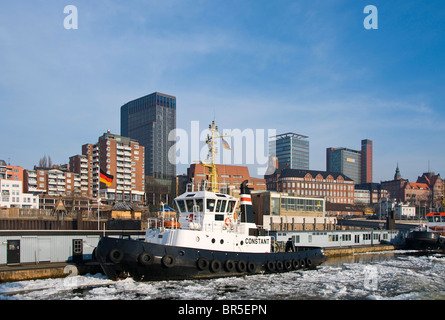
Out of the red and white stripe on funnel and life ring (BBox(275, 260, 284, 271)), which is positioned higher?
the red and white stripe on funnel

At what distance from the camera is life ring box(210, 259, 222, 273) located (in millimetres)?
20547

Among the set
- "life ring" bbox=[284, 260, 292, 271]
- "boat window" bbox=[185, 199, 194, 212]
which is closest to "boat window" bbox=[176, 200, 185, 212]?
"boat window" bbox=[185, 199, 194, 212]

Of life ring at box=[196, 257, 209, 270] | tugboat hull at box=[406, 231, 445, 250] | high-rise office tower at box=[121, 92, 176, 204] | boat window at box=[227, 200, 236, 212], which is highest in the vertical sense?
high-rise office tower at box=[121, 92, 176, 204]

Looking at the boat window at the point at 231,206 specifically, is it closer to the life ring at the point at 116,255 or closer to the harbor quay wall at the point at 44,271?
the life ring at the point at 116,255

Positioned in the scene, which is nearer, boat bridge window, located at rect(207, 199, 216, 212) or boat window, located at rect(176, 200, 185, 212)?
boat bridge window, located at rect(207, 199, 216, 212)

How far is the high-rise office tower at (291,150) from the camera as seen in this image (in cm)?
17625

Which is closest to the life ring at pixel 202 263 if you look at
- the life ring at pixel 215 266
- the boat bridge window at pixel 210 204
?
the life ring at pixel 215 266

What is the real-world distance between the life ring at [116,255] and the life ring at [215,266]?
4725 millimetres

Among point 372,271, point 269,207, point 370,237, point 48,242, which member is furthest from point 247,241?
point 370,237

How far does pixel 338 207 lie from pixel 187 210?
328ft

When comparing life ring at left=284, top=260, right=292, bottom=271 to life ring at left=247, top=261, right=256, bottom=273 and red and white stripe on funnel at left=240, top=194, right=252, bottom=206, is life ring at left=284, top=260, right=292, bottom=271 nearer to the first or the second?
life ring at left=247, top=261, right=256, bottom=273

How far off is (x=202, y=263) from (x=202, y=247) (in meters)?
0.98

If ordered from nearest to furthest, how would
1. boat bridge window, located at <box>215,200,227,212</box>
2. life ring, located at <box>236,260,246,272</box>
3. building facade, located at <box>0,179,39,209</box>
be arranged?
life ring, located at <box>236,260,246,272</box>
boat bridge window, located at <box>215,200,227,212</box>
building facade, located at <box>0,179,39,209</box>
